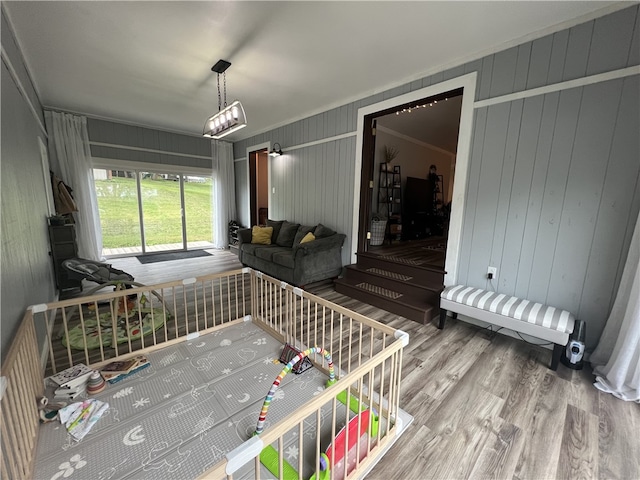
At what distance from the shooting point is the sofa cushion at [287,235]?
4723 mm

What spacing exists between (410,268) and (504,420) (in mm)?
1941

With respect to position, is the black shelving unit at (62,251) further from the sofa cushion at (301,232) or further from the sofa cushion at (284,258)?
the sofa cushion at (301,232)

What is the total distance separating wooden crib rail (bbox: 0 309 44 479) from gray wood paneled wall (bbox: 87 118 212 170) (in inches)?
187

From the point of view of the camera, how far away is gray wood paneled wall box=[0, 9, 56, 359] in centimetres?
154

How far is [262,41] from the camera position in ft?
8.02

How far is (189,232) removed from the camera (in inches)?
252

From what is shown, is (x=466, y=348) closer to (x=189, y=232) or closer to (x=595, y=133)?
(x=595, y=133)

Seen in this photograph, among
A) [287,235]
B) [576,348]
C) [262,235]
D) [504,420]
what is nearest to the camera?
[504,420]

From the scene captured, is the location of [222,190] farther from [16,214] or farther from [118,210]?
[16,214]

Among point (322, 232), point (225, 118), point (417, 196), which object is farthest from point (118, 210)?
point (417, 196)

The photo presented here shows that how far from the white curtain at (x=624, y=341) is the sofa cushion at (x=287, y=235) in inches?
154

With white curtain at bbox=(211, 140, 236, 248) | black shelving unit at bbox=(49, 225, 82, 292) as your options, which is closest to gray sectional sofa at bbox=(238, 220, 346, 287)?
Result: white curtain at bbox=(211, 140, 236, 248)

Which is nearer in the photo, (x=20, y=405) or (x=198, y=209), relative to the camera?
(x=20, y=405)

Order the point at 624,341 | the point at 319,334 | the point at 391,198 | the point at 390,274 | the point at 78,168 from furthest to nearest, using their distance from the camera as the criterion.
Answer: the point at 391,198
the point at 78,168
the point at 390,274
the point at 319,334
the point at 624,341
